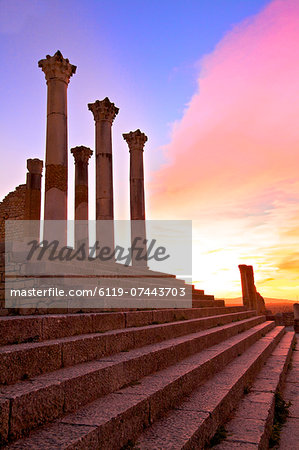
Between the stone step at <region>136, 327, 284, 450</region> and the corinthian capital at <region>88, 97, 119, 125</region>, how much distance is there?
38.5 ft

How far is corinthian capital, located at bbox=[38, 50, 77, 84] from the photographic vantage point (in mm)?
11336

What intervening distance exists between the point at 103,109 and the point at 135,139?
9.72 ft

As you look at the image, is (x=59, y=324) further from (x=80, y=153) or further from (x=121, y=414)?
(x=80, y=153)

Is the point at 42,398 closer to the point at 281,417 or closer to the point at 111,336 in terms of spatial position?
the point at 111,336

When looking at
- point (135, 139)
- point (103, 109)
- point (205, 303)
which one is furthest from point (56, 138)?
point (205, 303)

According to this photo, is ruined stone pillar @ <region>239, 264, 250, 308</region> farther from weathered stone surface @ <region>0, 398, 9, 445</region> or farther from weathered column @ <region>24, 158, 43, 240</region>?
weathered stone surface @ <region>0, 398, 9, 445</region>

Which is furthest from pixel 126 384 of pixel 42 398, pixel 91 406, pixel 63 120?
pixel 63 120

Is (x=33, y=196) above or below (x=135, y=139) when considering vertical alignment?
below

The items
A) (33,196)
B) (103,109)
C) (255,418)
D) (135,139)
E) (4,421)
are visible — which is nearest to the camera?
(4,421)

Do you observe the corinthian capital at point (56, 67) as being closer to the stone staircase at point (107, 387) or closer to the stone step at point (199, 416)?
the stone staircase at point (107, 387)

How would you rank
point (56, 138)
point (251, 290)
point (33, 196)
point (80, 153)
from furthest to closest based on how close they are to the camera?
point (251, 290) → point (33, 196) → point (80, 153) → point (56, 138)

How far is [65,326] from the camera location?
13.4ft

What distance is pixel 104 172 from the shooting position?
47.8 ft

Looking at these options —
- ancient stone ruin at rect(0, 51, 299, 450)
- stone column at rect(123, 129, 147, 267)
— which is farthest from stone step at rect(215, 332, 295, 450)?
stone column at rect(123, 129, 147, 267)
